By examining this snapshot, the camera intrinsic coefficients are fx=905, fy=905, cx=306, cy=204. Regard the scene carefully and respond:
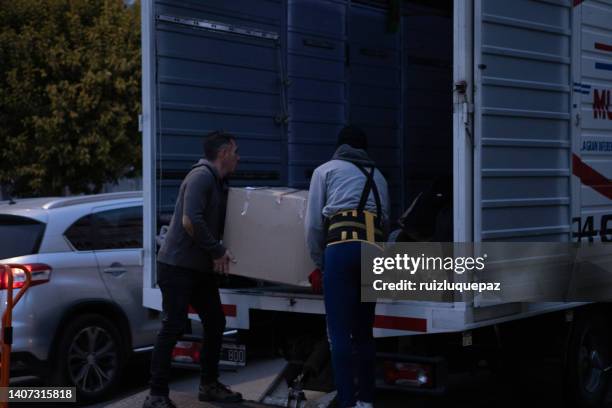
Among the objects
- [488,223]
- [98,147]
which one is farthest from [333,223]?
[98,147]

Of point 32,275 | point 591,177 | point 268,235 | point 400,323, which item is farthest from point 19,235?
point 591,177

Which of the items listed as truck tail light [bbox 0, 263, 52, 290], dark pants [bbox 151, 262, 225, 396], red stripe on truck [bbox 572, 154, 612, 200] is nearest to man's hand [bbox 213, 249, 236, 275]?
dark pants [bbox 151, 262, 225, 396]

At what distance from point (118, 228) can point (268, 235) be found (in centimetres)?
261

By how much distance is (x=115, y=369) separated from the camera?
7410mm

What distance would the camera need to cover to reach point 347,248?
5148mm

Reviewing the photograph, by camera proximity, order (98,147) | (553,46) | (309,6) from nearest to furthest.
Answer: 1. (553,46)
2. (309,6)
3. (98,147)

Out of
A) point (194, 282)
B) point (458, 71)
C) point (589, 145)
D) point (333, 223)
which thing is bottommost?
point (194, 282)

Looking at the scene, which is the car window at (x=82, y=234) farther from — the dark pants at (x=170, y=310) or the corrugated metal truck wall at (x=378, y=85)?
the corrugated metal truck wall at (x=378, y=85)

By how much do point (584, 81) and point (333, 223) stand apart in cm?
207

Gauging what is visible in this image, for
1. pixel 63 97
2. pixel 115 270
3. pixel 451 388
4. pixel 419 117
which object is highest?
pixel 63 97

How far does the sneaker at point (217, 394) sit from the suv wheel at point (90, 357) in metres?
1.50

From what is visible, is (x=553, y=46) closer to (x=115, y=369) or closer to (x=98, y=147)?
(x=115, y=369)

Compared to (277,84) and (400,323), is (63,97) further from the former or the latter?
(400,323)

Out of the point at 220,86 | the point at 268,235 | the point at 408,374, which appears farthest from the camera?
the point at 220,86
